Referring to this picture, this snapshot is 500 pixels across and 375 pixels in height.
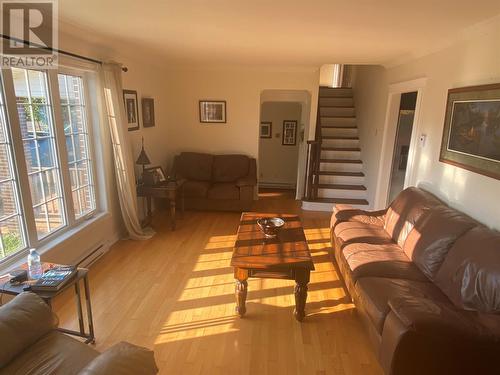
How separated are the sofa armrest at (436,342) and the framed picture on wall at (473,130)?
118 cm

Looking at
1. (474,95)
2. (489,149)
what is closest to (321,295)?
(489,149)

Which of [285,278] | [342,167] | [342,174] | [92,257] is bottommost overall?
[92,257]

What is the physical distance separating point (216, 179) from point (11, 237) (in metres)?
3.25

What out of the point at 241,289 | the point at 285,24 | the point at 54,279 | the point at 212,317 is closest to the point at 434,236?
the point at 241,289

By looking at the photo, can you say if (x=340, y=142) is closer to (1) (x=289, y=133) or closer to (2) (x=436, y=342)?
(1) (x=289, y=133)

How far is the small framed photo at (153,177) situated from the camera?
4.23 m

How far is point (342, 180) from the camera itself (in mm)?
5535

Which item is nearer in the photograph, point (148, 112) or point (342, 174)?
point (148, 112)

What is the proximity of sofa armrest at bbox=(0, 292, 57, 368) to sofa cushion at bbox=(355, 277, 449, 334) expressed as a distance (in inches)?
75.7

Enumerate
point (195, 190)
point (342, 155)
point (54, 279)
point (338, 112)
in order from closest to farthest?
point (54, 279)
point (195, 190)
point (342, 155)
point (338, 112)

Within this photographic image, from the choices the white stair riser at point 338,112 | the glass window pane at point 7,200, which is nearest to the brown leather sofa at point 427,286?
Result: the glass window pane at point 7,200

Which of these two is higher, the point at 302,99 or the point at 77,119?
the point at 302,99

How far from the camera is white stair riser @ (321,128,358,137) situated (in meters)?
6.03

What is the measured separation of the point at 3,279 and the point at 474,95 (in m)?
3.68
